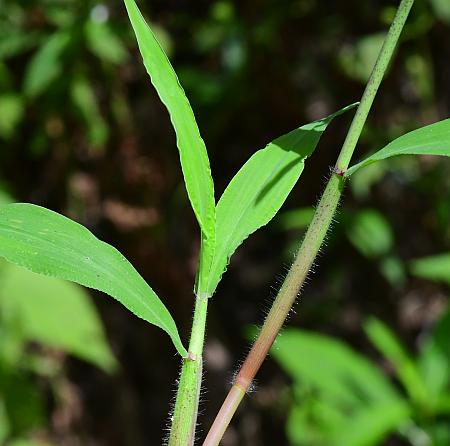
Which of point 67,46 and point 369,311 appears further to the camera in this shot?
point 369,311

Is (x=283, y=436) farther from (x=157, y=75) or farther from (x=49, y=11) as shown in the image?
(x=157, y=75)

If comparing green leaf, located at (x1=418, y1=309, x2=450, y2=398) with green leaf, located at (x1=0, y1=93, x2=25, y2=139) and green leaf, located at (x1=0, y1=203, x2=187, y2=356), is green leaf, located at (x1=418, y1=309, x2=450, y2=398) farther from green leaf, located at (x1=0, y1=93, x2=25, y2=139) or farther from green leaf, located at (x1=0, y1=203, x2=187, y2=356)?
green leaf, located at (x1=0, y1=203, x2=187, y2=356)

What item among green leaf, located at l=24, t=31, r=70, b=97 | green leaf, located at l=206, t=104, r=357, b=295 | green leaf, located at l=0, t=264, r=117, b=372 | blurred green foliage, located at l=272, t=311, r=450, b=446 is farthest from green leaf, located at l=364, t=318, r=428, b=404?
green leaf, located at l=206, t=104, r=357, b=295

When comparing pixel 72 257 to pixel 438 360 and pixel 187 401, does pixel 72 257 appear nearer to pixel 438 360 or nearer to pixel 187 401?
pixel 187 401

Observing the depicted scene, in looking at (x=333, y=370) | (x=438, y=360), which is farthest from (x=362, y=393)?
(x=438, y=360)

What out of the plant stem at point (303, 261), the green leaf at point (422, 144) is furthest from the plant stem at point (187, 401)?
the green leaf at point (422, 144)

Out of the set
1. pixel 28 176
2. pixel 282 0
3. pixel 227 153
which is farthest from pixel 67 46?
pixel 227 153
